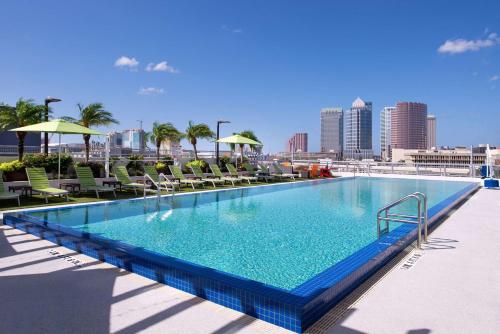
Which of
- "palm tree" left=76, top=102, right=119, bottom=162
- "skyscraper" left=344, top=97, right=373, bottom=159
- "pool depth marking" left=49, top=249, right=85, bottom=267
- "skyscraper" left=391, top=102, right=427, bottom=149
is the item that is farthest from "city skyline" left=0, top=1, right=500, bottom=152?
"skyscraper" left=391, top=102, right=427, bottom=149

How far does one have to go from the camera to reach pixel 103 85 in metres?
29.4

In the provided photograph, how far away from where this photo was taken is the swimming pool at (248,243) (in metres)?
2.97

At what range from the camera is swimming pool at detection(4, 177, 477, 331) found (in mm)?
2969

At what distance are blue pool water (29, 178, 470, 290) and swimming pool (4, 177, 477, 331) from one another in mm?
17

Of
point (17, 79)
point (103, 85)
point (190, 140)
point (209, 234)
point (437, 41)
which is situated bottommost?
point (209, 234)

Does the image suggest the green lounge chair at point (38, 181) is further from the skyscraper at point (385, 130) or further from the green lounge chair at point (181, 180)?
the skyscraper at point (385, 130)

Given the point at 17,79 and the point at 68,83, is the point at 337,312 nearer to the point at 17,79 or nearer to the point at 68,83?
the point at 17,79

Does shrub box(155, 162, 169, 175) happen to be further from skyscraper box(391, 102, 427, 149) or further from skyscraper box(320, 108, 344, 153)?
skyscraper box(391, 102, 427, 149)

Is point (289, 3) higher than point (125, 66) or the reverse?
higher

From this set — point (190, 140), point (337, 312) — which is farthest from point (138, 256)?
point (190, 140)

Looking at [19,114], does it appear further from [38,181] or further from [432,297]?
[432,297]

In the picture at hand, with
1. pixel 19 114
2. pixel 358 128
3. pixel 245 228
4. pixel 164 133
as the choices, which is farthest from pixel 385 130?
pixel 245 228

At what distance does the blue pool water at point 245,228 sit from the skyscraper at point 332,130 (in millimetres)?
157654

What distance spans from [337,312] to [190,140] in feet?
52.6
